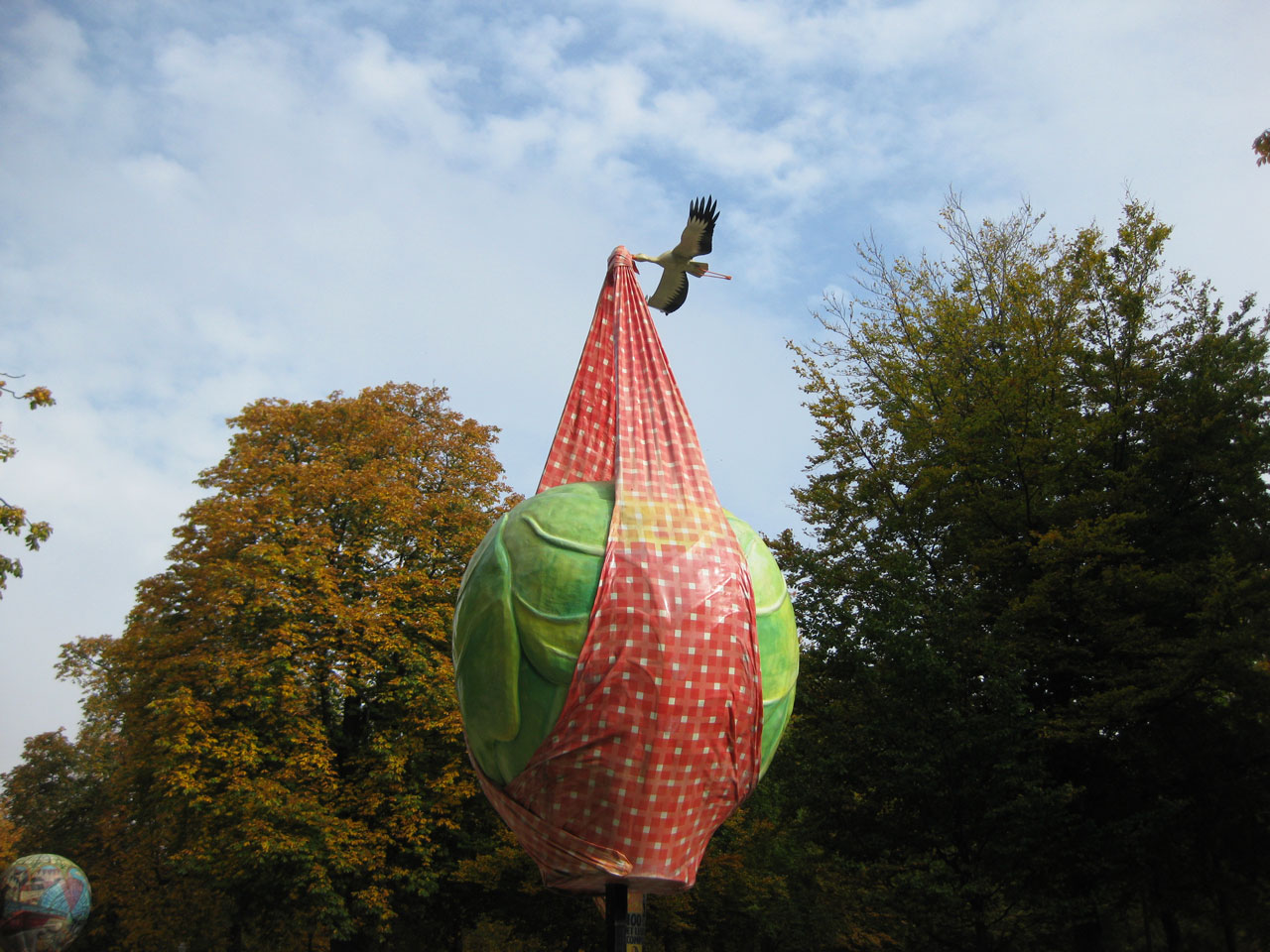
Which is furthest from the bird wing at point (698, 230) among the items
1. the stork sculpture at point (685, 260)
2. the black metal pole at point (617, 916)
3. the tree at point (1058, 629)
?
the tree at point (1058, 629)

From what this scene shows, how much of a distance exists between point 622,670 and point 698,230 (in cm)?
468

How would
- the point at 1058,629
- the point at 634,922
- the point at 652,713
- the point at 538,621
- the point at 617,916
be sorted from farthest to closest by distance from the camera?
1. the point at 1058,629
2. the point at 634,922
3. the point at 617,916
4. the point at 538,621
5. the point at 652,713

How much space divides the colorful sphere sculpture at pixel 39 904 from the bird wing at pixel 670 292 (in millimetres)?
17917

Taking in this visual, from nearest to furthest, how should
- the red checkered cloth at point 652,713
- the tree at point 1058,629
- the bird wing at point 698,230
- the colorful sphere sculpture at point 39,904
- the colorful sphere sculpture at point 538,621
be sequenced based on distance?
the red checkered cloth at point 652,713 < the colorful sphere sculpture at point 538,621 < the bird wing at point 698,230 < the tree at point 1058,629 < the colorful sphere sculpture at point 39,904

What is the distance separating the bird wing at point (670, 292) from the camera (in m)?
10.3

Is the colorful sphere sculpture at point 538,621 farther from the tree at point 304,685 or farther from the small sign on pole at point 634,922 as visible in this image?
the tree at point 304,685

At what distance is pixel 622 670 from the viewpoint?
714 centimetres

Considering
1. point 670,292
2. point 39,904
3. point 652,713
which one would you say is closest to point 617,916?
point 652,713

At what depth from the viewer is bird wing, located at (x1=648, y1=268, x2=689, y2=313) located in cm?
1034

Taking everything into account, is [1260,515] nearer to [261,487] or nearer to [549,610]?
[549,610]

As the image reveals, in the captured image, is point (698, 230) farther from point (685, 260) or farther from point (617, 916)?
point (617, 916)

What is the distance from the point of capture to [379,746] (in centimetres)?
1941

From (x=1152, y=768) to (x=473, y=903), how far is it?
13785 millimetres

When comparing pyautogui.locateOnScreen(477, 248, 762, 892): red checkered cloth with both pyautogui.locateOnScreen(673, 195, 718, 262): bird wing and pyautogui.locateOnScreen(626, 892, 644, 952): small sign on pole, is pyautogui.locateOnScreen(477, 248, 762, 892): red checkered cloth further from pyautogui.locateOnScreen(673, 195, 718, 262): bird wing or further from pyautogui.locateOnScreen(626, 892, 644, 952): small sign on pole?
pyautogui.locateOnScreen(673, 195, 718, 262): bird wing
